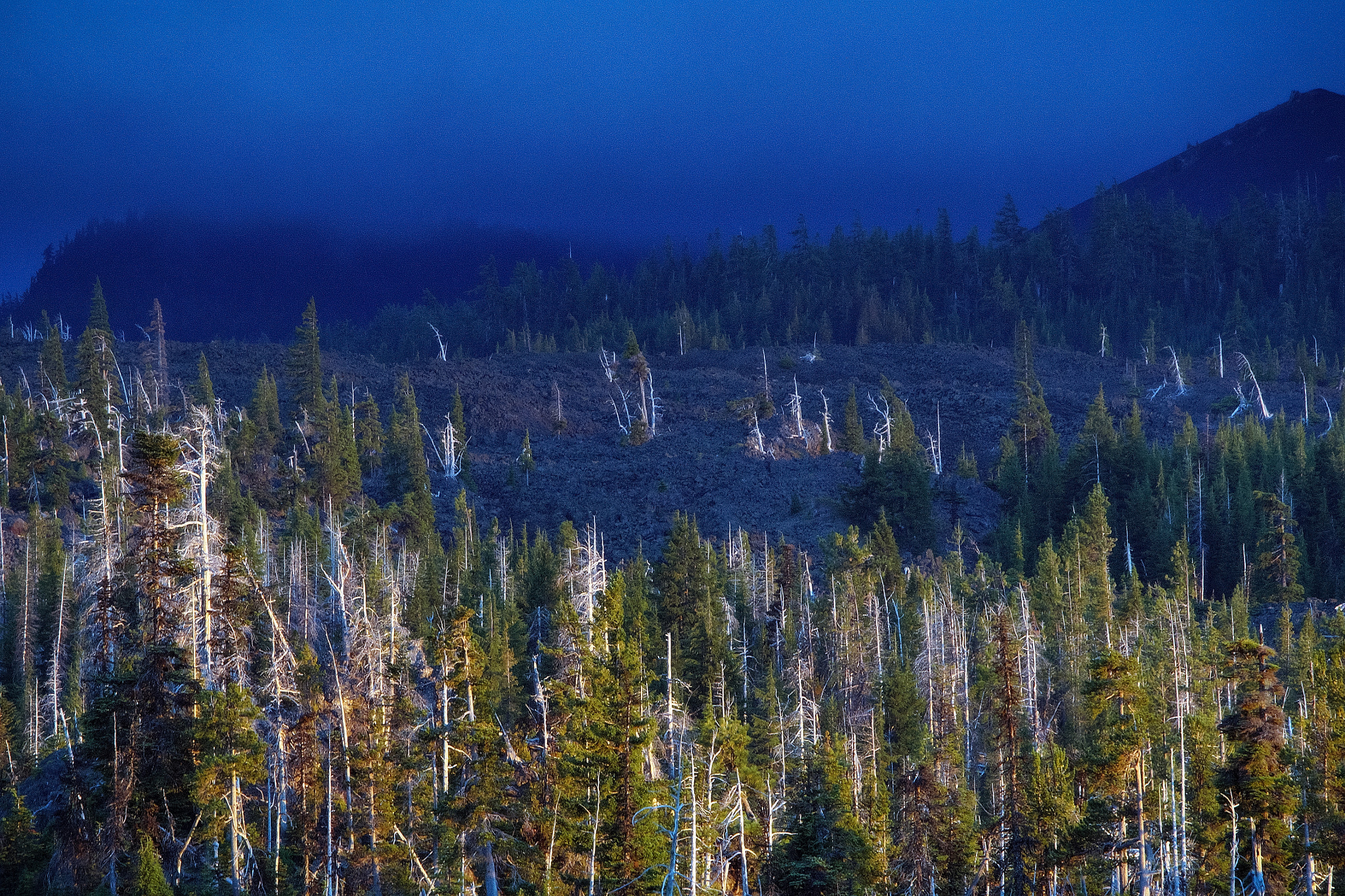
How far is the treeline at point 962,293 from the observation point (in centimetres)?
15025

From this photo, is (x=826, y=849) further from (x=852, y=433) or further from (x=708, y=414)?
(x=708, y=414)

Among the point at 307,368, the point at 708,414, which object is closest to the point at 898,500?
the point at 708,414

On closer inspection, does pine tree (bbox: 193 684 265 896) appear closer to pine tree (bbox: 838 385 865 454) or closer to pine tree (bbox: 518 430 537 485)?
pine tree (bbox: 518 430 537 485)

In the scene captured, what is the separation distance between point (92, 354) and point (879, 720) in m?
76.8

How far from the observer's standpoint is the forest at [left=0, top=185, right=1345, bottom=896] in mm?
28438

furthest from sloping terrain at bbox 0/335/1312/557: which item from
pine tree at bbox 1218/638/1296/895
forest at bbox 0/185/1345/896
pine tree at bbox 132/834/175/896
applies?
pine tree at bbox 132/834/175/896

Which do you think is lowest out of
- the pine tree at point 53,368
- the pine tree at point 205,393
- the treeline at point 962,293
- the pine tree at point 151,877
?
the pine tree at point 151,877

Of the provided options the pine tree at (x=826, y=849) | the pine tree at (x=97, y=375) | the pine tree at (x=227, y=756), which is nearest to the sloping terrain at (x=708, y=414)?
the pine tree at (x=97, y=375)

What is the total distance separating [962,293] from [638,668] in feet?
501

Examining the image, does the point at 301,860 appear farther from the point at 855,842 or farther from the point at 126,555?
the point at 855,842

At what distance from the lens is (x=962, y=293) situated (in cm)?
17300

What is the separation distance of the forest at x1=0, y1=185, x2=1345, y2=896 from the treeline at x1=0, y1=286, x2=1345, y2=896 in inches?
7.3

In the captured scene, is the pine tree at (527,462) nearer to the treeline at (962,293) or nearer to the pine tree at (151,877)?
the treeline at (962,293)

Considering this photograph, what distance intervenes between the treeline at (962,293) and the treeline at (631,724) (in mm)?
82897
